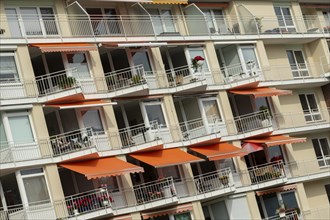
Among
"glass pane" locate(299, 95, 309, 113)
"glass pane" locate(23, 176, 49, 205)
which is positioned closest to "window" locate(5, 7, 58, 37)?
"glass pane" locate(23, 176, 49, 205)

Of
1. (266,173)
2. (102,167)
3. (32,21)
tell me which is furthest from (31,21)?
(266,173)

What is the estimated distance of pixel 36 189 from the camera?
129 ft

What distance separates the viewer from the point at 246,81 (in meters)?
48.8

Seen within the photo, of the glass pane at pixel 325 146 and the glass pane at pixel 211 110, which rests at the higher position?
the glass pane at pixel 211 110

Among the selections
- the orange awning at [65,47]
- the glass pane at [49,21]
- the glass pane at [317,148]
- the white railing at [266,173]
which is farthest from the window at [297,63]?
the glass pane at [49,21]

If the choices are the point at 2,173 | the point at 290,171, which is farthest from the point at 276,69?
the point at 2,173

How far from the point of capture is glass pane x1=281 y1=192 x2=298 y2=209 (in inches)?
1930

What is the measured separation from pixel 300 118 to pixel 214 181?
8918 mm

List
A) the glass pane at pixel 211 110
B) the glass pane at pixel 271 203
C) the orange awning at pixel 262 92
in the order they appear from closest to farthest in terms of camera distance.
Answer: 1. the glass pane at pixel 211 110
2. the orange awning at pixel 262 92
3. the glass pane at pixel 271 203

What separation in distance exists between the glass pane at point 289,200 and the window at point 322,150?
13.6 ft

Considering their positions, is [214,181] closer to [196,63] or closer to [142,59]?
[196,63]

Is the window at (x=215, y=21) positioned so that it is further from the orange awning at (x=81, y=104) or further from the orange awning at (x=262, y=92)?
the orange awning at (x=81, y=104)

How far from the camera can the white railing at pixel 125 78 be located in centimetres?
4391

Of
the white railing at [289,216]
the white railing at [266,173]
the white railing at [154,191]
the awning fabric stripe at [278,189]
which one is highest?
the white railing at [154,191]
